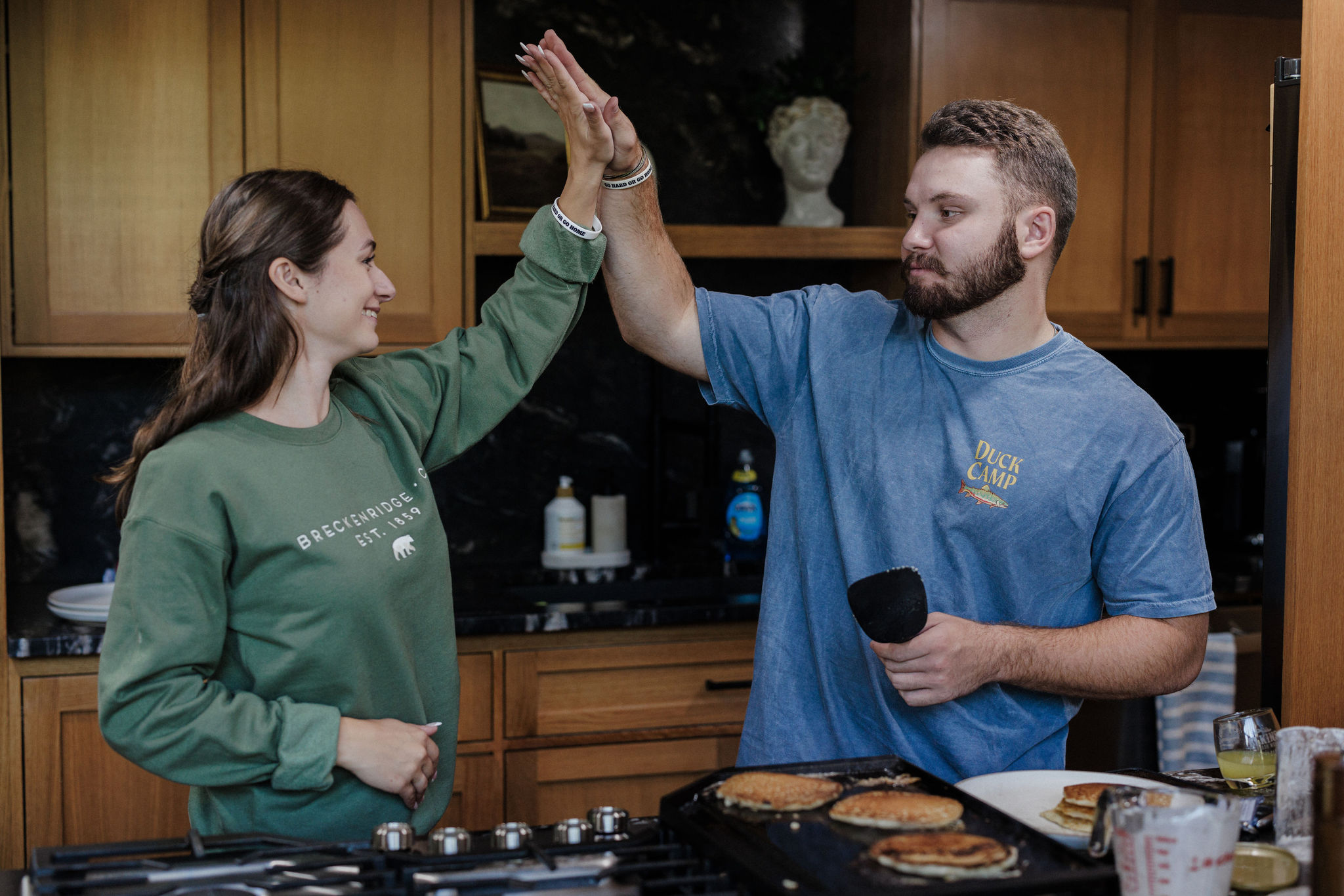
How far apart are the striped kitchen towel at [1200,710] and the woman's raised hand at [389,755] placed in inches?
82.0

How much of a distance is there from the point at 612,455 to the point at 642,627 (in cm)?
72

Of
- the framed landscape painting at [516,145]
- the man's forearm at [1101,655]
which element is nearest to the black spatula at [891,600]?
the man's forearm at [1101,655]

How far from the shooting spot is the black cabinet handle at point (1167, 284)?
321cm

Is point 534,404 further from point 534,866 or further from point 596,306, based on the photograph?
point 534,866

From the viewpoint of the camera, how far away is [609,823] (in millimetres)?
1147

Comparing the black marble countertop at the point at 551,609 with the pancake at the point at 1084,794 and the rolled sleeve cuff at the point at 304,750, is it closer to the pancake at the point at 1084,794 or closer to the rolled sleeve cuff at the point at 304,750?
the rolled sleeve cuff at the point at 304,750

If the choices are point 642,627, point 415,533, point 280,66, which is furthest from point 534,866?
point 280,66

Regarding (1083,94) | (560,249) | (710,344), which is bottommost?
(710,344)

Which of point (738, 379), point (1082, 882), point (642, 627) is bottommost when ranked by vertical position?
point (642, 627)

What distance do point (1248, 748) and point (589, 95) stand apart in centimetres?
106

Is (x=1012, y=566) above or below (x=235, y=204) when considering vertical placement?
below

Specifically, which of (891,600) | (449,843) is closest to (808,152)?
(891,600)

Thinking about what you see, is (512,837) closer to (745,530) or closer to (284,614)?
(284,614)

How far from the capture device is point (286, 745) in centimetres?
130
